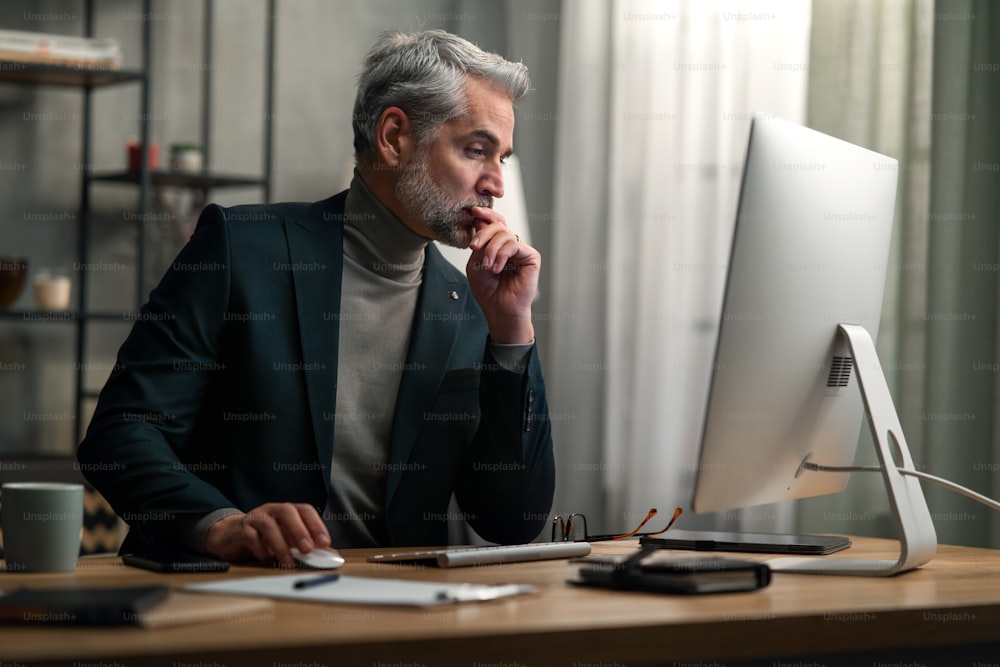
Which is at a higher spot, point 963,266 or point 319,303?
point 963,266

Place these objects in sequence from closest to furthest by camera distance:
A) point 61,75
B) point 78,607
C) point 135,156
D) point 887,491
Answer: point 78,607, point 887,491, point 61,75, point 135,156

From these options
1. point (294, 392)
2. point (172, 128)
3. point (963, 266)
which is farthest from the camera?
point (172, 128)

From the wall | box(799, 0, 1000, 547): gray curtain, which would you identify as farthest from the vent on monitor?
the wall

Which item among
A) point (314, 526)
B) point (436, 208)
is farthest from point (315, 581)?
point (436, 208)

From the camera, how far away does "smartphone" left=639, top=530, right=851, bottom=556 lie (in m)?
1.43

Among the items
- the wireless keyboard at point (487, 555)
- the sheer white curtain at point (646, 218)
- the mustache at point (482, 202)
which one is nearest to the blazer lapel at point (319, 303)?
the mustache at point (482, 202)

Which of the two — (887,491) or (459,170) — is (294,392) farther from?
(887,491)

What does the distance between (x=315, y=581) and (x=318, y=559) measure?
0.16 metres

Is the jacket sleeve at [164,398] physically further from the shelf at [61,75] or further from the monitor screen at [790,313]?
the shelf at [61,75]

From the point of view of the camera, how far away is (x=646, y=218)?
3.36 meters

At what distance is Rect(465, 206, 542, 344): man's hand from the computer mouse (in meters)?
0.57

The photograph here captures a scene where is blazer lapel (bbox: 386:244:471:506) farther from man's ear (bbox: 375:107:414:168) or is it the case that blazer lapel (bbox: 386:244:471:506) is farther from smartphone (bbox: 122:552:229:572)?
smartphone (bbox: 122:552:229:572)

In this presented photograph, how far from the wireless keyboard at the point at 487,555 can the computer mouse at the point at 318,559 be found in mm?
82

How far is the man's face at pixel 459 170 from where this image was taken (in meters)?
1.80
